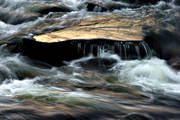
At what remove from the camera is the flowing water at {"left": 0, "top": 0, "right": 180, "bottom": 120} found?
119 inches

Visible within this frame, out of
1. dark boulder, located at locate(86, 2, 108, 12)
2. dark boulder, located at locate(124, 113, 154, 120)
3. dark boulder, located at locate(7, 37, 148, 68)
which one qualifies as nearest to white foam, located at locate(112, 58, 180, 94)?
dark boulder, located at locate(7, 37, 148, 68)

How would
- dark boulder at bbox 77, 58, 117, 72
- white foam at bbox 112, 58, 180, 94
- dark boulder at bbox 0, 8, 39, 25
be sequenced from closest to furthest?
white foam at bbox 112, 58, 180, 94 < dark boulder at bbox 77, 58, 117, 72 < dark boulder at bbox 0, 8, 39, 25

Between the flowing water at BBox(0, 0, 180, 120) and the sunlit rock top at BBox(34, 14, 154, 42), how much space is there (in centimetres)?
40

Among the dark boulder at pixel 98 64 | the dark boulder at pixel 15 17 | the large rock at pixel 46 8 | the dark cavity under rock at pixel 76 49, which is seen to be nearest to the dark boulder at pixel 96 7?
the large rock at pixel 46 8

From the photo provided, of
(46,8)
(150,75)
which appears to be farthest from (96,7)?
(150,75)

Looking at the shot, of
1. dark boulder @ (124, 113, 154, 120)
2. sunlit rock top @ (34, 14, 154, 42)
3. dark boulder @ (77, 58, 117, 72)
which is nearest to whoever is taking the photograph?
dark boulder @ (124, 113, 154, 120)

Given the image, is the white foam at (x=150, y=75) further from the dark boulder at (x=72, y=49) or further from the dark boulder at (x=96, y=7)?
the dark boulder at (x=96, y=7)

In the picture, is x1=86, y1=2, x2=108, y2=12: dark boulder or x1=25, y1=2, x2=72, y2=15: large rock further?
x1=25, y1=2, x2=72, y2=15: large rock

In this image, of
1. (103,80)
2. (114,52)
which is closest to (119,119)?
(103,80)

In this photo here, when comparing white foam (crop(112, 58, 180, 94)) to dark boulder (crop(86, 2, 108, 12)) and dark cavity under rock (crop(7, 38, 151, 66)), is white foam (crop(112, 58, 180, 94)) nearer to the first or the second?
dark cavity under rock (crop(7, 38, 151, 66))

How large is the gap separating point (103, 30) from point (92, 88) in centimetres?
216

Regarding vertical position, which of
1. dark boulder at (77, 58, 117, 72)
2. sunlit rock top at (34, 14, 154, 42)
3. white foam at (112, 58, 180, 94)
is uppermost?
sunlit rock top at (34, 14, 154, 42)

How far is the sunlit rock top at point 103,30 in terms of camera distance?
5.62m

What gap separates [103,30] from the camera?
6.10 meters
